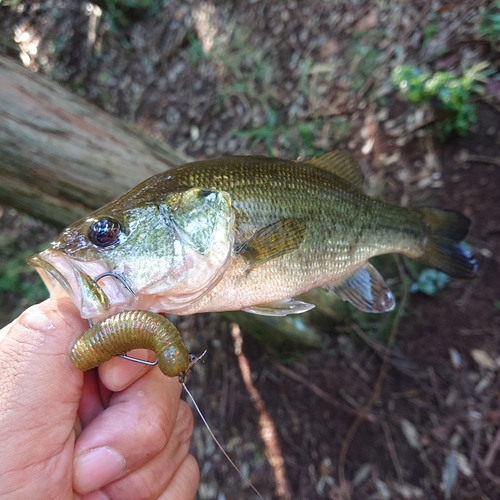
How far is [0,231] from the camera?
5.13 meters

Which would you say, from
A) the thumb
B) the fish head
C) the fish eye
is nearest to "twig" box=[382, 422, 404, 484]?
the fish head

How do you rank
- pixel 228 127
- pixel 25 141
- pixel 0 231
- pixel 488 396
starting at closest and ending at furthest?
pixel 25 141
pixel 488 396
pixel 228 127
pixel 0 231

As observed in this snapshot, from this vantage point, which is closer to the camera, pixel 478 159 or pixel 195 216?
pixel 195 216

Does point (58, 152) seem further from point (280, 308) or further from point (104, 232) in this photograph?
point (280, 308)

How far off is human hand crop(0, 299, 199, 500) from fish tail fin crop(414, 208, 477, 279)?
54.1 inches

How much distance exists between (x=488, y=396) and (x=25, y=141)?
9.90 feet

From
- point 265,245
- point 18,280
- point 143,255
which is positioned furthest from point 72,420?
point 18,280

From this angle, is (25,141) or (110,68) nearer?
(25,141)

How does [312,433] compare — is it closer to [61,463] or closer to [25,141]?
[61,463]

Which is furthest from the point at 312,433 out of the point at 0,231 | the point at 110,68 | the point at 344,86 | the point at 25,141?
the point at 110,68

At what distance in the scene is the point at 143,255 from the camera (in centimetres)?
128

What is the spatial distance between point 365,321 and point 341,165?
1492 millimetres

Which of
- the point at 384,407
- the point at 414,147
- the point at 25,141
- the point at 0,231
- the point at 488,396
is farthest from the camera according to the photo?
the point at 0,231

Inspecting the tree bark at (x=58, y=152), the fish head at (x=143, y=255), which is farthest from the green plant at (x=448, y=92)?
the fish head at (x=143, y=255)
